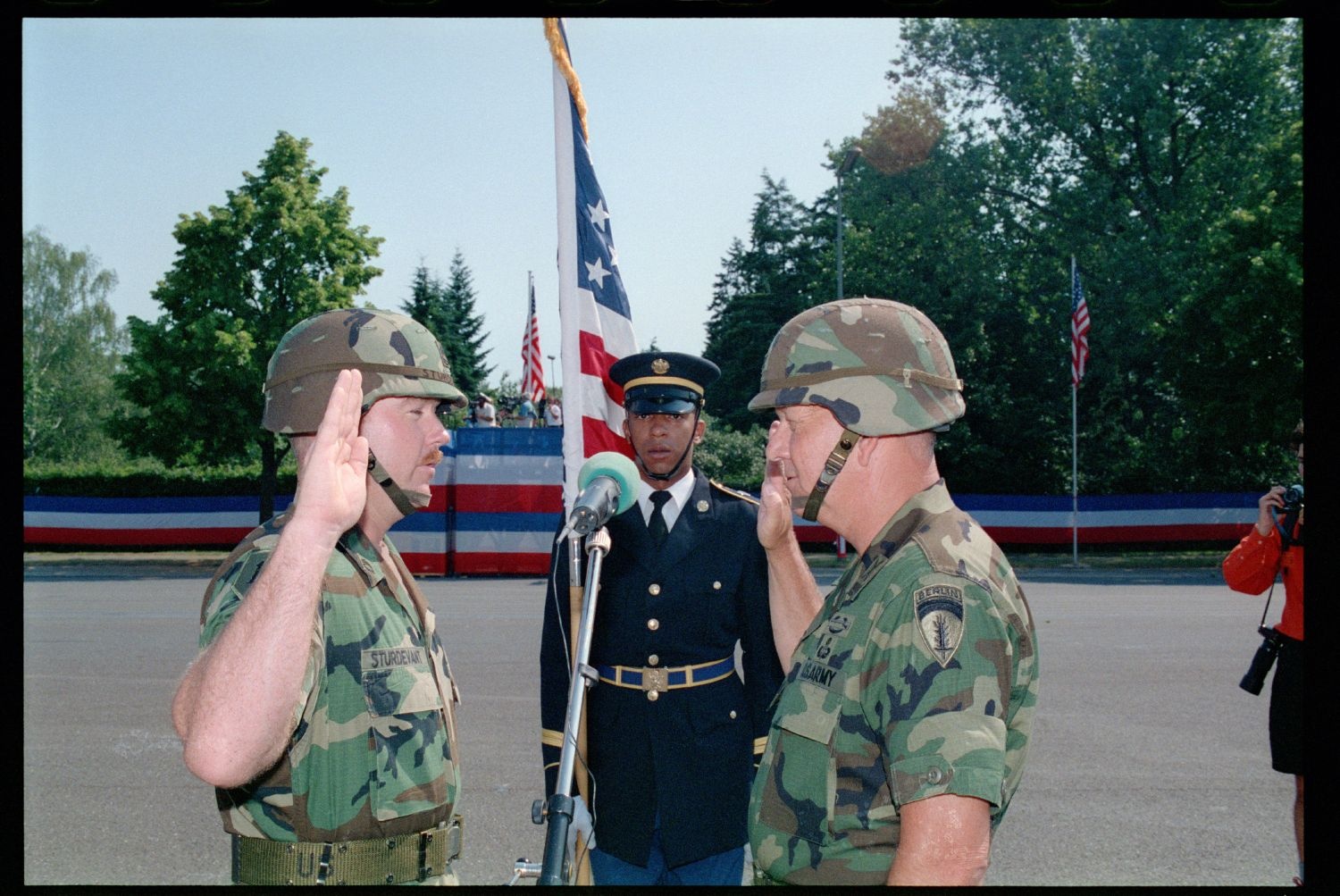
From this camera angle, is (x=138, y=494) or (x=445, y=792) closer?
(x=445, y=792)

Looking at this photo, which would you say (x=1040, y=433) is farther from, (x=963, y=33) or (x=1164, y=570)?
(x=963, y=33)

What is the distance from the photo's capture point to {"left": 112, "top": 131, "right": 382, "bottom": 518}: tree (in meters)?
26.8

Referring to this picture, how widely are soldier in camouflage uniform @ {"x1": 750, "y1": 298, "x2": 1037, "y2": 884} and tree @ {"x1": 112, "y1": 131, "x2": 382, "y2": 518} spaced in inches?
990

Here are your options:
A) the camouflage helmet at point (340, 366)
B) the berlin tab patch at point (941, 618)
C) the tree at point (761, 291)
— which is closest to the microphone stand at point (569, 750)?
the camouflage helmet at point (340, 366)

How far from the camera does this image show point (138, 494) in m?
30.0

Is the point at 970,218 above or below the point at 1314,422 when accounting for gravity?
above

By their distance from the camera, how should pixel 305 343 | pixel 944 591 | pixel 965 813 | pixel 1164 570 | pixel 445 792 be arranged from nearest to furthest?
pixel 965 813
pixel 944 591
pixel 445 792
pixel 305 343
pixel 1164 570

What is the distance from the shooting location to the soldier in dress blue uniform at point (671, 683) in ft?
11.9

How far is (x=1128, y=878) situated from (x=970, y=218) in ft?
102

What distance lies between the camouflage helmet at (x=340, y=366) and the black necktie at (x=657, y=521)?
137 cm

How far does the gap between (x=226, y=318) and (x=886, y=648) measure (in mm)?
28184

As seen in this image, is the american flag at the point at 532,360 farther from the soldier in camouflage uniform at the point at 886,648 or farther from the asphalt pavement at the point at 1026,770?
the soldier in camouflage uniform at the point at 886,648

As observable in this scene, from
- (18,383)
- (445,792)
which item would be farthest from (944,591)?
(18,383)

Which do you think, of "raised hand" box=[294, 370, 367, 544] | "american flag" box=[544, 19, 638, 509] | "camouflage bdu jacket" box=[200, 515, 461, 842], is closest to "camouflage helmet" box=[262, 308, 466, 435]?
"camouflage bdu jacket" box=[200, 515, 461, 842]
